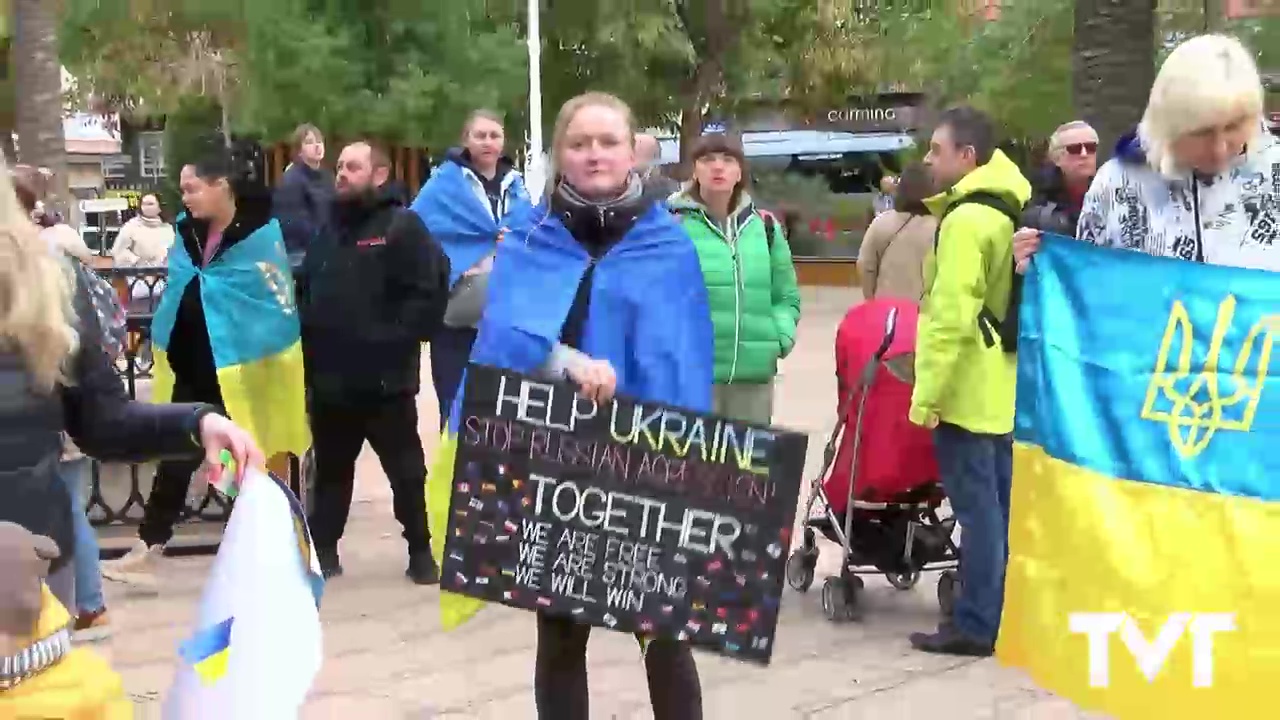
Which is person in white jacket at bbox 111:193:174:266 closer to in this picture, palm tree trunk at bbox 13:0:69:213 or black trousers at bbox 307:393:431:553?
palm tree trunk at bbox 13:0:69:213

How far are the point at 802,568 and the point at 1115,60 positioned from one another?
375cm

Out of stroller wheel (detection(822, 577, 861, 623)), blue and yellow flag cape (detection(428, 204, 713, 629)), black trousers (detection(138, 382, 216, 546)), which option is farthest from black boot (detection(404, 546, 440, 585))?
blue and yellow flag cape (detection(428, 204, 713, 629))

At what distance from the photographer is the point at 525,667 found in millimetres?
5949

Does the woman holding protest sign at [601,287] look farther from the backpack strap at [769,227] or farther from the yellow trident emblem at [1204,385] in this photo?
the backpack strap at [769,227]

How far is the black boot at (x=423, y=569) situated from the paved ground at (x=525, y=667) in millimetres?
87

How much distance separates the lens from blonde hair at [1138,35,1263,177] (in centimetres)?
382

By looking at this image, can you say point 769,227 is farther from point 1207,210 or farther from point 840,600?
point 1207,210

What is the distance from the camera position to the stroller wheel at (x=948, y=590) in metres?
6.43

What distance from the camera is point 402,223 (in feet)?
23.5

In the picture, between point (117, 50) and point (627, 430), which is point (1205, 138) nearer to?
point (627, 430)

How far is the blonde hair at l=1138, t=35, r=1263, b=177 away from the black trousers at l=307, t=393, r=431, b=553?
4.19m

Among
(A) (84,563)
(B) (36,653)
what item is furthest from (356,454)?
(B) (36,653)

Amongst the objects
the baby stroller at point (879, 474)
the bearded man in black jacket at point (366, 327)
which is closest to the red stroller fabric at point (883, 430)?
the baby stroller at point (879, 474)

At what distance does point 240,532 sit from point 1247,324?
2.27m
